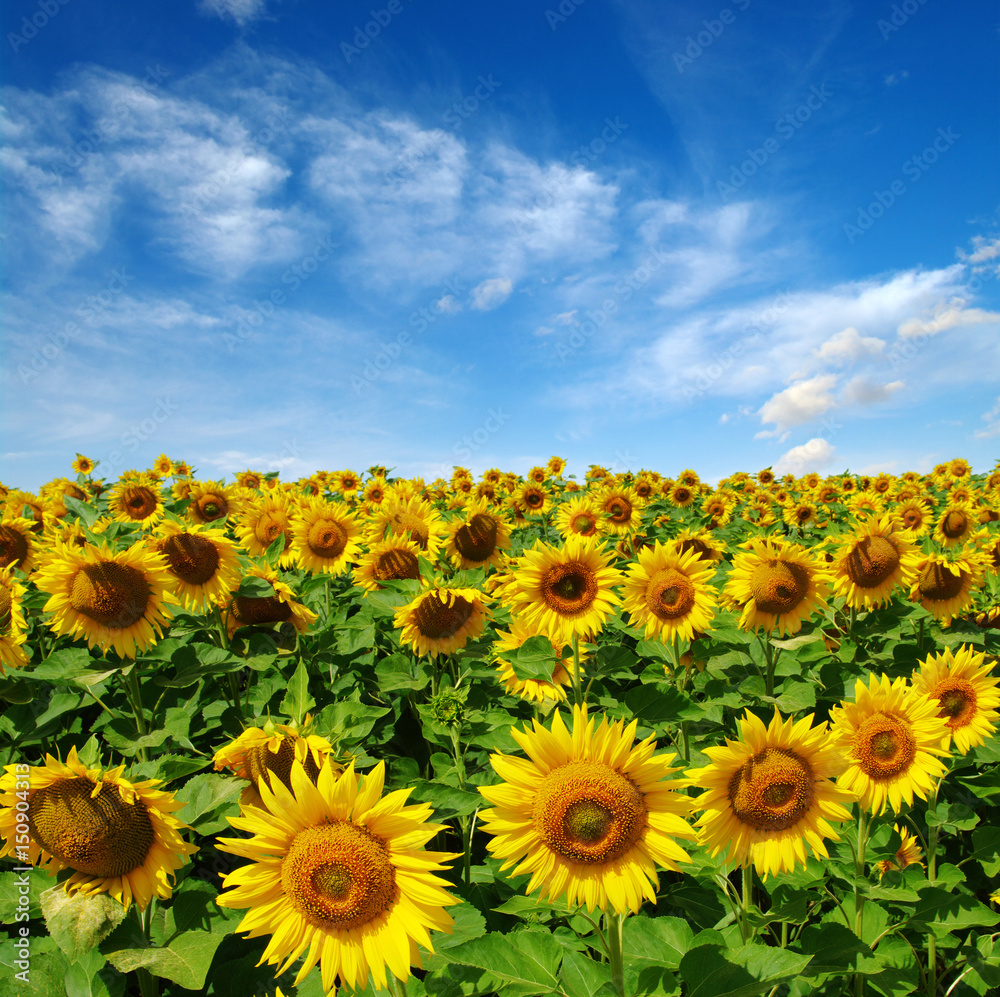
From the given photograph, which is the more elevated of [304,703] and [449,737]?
[304,703]

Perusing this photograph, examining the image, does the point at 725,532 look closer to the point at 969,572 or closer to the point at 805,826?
the point at 969,572

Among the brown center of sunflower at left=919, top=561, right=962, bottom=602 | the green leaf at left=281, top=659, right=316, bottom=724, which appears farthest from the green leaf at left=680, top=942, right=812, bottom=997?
the brown center of sunflower at left=919, top=561, right=962, bottom=602

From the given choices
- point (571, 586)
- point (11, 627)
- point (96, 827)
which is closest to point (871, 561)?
point (571, 586)

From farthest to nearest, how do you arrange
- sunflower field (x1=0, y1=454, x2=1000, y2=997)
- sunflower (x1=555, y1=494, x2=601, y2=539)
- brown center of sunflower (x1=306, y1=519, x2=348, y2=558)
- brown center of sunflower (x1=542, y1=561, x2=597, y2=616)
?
sunflower (x1=555, y1=494, x2=601, y2=539) → brown center of sunflower (x1=306, y1=519, x2=348, y2=558) → brown center of sunflower (x1=542, y1=561, x2=597, y2=616) → sunflower field (x1=0, y1=454, x2=1000, y2=997)

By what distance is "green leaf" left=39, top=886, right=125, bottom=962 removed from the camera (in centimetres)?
234

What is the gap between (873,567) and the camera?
5.40m

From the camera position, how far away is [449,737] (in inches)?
160

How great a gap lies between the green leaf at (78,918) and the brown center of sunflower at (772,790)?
2579 mm

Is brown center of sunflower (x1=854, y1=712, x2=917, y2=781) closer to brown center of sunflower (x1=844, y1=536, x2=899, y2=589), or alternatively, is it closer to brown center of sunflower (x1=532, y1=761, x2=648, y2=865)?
brown center of sunflower (x1=532, y1=761, x2=648, y2=865)

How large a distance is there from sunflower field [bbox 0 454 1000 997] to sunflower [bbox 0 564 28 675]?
3 centimetres

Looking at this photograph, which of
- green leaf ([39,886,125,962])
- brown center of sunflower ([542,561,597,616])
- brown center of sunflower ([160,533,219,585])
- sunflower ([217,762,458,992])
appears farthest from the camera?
brown center of sunflower ([160,533,219,585])

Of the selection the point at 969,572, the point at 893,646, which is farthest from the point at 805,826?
the point at 969,572

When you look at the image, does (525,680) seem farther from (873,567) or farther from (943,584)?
(943,584)

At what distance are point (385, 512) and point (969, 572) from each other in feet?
18.4
